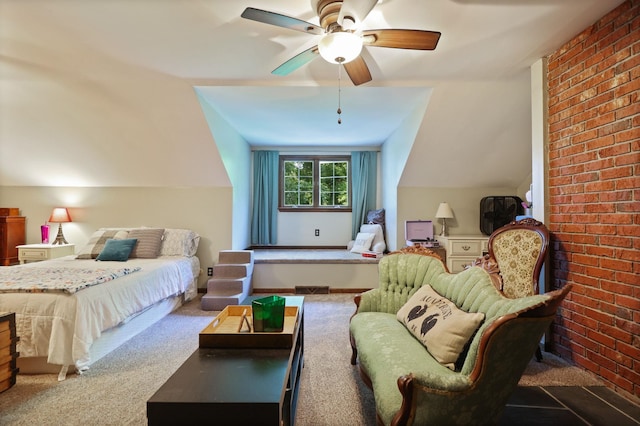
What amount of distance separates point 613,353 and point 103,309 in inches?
139

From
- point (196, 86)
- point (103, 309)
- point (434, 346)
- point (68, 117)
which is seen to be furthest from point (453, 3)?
point (68, 117)

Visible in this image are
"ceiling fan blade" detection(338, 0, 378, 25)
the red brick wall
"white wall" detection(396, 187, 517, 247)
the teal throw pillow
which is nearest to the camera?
"ceiling fan blade" detection(338, 0, 378, 25)

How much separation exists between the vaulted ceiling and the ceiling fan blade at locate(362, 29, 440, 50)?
0.76ft

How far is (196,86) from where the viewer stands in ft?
9.89

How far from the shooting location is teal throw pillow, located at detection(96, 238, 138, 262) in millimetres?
3510

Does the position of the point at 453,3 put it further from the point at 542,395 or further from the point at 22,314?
the point at 22,314

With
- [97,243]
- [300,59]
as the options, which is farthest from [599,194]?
[97,243]

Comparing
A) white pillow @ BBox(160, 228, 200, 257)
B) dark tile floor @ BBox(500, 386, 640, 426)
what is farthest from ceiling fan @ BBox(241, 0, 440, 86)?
white pillow @ BBox(160, 228, 200, 257)

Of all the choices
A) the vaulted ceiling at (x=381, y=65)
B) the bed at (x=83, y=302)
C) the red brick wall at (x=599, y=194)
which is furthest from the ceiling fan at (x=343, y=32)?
the bed at (x=83, y=302)

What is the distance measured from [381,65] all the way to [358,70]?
23.2 inches

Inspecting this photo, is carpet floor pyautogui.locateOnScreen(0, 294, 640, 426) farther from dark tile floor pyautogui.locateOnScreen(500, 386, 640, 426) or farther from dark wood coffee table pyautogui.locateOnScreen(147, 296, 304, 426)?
dark wood coffee table pyautogui.locateOnScreen(147, 296, 304, 426)

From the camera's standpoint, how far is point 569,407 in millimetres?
1798

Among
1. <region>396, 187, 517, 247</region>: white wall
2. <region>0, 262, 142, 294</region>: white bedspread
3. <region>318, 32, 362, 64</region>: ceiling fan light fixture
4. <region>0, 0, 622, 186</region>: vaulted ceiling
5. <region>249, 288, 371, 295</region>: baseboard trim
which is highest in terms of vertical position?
<region>0, 0, 622, 186</region>: vaulted ceiling

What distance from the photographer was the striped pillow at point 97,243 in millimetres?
3619
